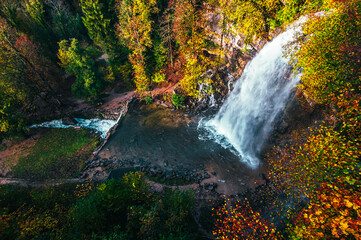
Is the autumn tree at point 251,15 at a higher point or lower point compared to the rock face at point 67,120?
higher

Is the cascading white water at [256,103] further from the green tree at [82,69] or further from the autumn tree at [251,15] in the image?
the green tree at [82,69]

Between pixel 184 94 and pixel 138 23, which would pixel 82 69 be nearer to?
pixel 138 23

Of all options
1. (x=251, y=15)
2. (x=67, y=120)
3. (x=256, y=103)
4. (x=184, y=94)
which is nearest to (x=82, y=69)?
(x=67, y=120)

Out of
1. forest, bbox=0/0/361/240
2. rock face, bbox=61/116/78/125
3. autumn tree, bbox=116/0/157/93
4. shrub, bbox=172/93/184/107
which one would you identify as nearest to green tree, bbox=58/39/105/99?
forest, bbox=0/0/361/240

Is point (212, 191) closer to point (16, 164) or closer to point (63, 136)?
point (63, 136)

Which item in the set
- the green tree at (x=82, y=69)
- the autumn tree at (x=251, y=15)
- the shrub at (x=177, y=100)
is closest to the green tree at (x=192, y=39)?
the shrub at (x=177, y=100)

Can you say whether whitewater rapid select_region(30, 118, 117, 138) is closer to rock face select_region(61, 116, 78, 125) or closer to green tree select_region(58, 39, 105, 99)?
rock face select_region(61, 116, 78, 125)

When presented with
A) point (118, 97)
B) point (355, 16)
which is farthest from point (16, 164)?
point (355, 16)
